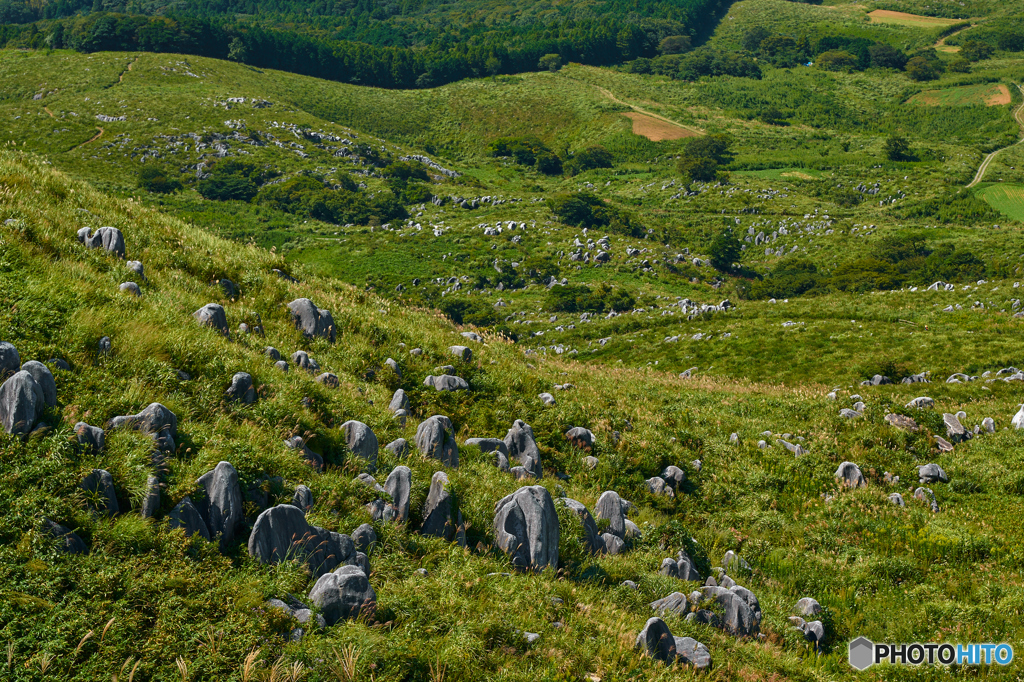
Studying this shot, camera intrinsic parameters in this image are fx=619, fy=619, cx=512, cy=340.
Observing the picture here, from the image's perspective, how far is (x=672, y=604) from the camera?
839 centimetres

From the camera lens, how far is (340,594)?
19.7ft

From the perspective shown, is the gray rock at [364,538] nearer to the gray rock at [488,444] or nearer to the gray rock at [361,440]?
the gray rock at [361,440]

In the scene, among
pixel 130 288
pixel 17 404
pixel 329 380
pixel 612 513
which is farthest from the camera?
pixel 329 380

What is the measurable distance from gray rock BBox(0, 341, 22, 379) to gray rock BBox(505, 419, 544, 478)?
7363mm

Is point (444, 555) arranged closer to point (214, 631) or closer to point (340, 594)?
point (340, 594)

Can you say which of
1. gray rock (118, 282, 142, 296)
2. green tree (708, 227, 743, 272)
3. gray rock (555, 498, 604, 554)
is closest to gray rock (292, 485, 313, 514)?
gray rock (555, 498, 604, 554)

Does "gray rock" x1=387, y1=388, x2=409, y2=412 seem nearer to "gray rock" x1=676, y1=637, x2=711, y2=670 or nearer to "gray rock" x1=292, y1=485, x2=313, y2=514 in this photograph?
"gray rock" x1=292, y1=485, x2=313, y2=514

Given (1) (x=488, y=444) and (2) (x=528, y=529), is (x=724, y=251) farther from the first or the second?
(2) (x=528, y=529)

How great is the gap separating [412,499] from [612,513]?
3938 mm

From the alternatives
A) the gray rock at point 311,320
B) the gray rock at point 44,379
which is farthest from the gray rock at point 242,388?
the gray rock at point 311,320

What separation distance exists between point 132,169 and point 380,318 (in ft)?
300

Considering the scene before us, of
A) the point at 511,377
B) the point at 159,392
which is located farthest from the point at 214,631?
the point at 511,377

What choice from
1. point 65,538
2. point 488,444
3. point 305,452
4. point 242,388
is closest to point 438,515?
point 305,452

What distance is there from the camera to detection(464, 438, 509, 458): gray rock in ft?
35.4
